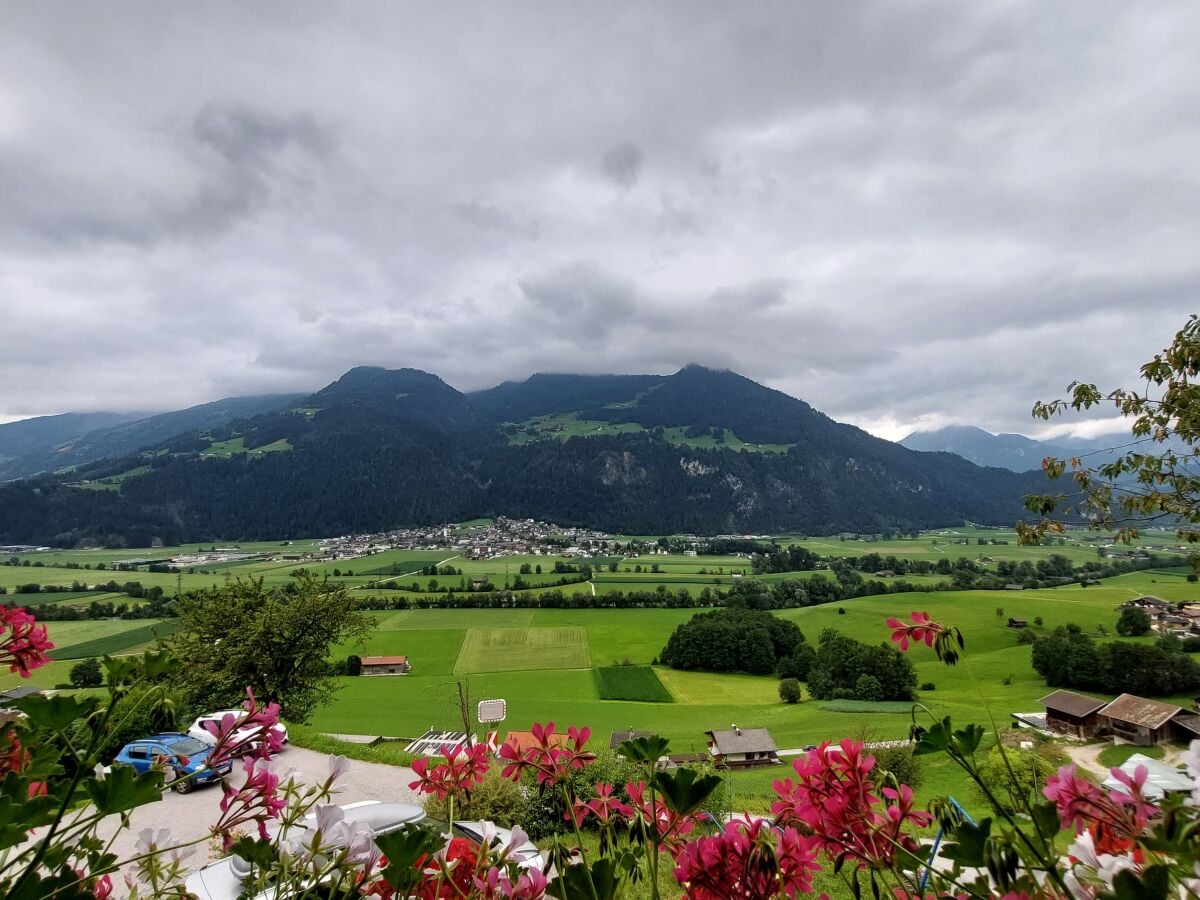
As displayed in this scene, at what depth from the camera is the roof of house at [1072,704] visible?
28.7m

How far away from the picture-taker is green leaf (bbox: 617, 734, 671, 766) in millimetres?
1309

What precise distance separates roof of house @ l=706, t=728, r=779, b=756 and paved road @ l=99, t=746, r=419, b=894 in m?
17.0

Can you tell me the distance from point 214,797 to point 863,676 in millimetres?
42528

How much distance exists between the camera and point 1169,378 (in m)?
4.95

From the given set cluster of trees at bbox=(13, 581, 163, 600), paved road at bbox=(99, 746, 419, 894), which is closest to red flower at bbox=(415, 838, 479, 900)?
paved road at bbox=(99, 746, 419, 894)

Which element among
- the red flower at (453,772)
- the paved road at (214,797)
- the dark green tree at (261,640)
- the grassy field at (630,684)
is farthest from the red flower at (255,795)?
the grassy field at (630,684)

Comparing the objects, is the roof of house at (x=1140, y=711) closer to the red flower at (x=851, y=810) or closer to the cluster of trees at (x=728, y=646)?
the cluster of trees at (x=728, y=646)

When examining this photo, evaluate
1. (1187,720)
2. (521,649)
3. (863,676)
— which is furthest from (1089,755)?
(521,649)

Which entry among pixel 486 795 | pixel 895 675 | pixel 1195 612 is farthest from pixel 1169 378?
pixel 1195 612

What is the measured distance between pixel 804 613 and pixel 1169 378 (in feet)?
211

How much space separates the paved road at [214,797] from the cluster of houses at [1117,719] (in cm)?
3206

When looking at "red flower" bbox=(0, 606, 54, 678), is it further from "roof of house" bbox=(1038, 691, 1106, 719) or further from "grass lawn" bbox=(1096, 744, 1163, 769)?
"roof of house" bbox=(1038, 691, 1106, 719)

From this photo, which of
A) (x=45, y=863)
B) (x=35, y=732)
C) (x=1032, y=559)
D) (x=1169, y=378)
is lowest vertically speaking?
(x=1032, y=559)

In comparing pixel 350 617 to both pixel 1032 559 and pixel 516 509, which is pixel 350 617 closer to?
pixel 1032 559
